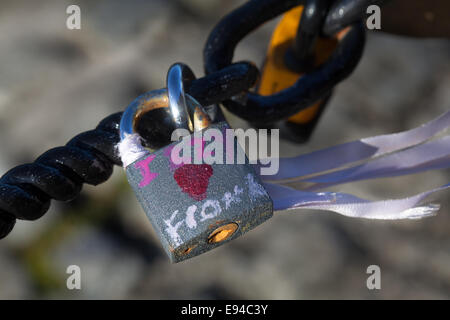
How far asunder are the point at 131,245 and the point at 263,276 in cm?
34

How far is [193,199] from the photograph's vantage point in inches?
20.9

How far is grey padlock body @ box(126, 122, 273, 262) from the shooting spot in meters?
0.52

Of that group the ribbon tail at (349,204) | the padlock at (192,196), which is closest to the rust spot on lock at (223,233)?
the padlock at (192,196)

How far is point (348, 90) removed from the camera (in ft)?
4.78

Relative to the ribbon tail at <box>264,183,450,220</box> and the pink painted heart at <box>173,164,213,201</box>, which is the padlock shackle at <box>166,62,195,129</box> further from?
the ribbon tail at <box>264,183,450,220</box>

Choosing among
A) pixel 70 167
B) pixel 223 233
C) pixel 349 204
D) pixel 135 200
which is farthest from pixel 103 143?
pixel 135 200

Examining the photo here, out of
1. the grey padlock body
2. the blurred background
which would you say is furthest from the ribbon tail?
the blurred background

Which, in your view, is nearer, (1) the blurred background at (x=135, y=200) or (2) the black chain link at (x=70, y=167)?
(2) the black chain link at (x=70, y=167)

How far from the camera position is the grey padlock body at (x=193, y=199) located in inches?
20.6

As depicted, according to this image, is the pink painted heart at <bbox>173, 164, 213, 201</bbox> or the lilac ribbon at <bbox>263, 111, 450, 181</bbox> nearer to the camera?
the pink painted heart at <bbox>173, 164, 213, 201</bbox>

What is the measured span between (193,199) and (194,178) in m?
0.02

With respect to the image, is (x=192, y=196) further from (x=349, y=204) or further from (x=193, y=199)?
(x=349, y=204)

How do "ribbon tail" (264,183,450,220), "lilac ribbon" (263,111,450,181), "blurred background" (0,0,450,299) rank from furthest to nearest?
"blurred background" (0,0,450,299) → "lilac ribbon" (263,111,450,181) → "ribbon tail" (264,183,450,220)

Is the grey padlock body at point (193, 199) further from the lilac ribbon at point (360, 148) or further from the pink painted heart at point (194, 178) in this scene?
the lilac ribbon at point (360, 148)
